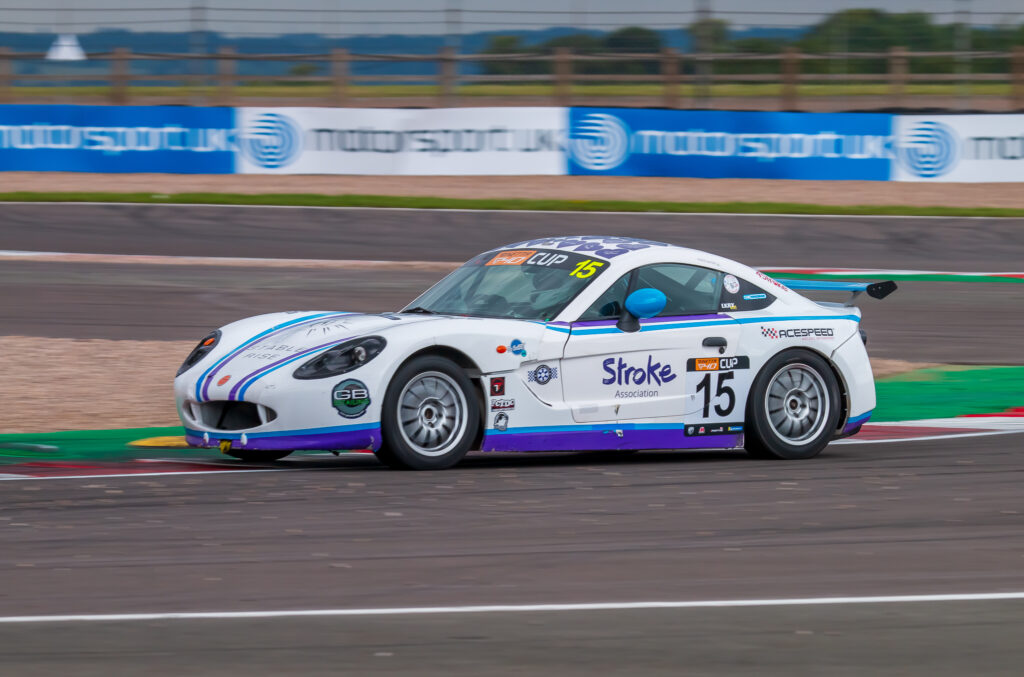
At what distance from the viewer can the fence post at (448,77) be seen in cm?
3128

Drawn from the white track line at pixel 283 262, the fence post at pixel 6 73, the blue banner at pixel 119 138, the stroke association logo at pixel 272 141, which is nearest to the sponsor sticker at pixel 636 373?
the white track line at pixel 283 262

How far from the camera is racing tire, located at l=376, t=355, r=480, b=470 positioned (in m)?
7.93

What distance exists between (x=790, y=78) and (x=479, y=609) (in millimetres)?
27027

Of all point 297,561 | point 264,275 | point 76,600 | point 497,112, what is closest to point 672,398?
point 297,561

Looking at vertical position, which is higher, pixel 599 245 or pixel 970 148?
pixel 970 148

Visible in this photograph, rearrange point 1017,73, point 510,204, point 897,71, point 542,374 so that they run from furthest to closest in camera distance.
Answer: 1. point 897,71
2. point 1017,73
3. point 510,204
4. point 542,374

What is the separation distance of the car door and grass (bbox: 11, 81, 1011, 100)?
72.2 ft

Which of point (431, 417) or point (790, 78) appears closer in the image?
point (431, 417)

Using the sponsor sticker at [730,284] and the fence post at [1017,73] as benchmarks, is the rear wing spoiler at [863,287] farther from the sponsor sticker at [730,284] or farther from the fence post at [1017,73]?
the fence post at [1017,73]

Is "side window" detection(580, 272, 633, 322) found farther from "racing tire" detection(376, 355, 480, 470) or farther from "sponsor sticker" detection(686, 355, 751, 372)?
"racing tire" detection(376, 355, 480, 470)

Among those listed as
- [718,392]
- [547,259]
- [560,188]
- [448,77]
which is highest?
[448,77]

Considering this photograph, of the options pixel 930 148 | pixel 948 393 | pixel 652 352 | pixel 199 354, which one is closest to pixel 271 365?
pixel 199 354

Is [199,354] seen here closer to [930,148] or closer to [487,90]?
[930,148]

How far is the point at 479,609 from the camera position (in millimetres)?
5273
